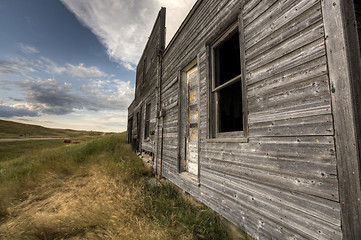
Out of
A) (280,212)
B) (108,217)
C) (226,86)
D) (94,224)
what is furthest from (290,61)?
(94,224)

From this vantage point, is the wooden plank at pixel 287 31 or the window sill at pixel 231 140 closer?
the wooden plank at pixel 287 31

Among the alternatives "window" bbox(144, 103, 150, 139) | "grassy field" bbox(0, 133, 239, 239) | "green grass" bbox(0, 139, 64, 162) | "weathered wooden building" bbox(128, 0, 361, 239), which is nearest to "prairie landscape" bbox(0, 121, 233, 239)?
"grassy field" bbox(0, 133, 239, 239)

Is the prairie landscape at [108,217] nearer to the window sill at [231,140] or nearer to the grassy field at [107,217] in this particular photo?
the grassy field at [107,217]

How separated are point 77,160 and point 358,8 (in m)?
11.0

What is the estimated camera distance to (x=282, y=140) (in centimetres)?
177

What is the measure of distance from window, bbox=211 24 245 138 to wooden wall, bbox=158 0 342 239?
358 millimetres

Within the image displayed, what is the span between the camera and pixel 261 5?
2.16m

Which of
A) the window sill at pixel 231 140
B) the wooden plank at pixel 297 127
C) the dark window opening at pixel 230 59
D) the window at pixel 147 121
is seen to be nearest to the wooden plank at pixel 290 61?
the wooden plank at pixel 297 127

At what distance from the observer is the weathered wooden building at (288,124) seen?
1.31 m

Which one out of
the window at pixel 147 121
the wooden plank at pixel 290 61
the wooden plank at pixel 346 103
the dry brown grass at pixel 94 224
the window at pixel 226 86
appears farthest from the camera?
the window at pixel 147 121

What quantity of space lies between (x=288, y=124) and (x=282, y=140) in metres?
0.18

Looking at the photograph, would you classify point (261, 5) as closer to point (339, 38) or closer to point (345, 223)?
point (339, 38)

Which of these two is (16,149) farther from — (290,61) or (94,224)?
(290,61)

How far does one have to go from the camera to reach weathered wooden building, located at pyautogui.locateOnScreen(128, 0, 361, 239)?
4.29 feet
